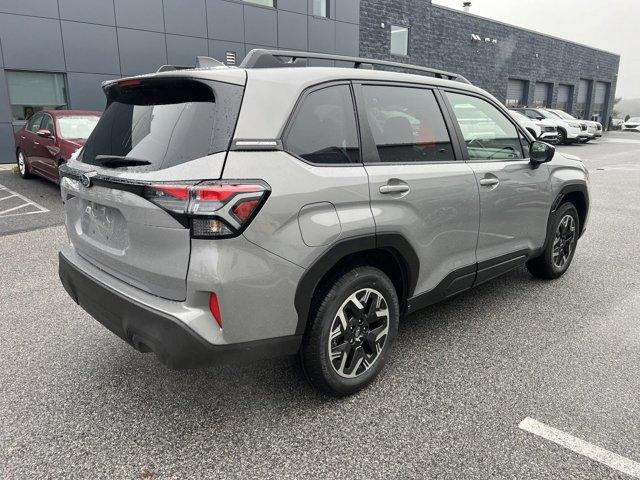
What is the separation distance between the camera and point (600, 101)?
1654 inches

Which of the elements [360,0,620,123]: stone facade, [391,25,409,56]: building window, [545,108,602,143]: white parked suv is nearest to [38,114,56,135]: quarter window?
[360,0,620,123]: stone facade

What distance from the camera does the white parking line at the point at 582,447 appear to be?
91.2 inches

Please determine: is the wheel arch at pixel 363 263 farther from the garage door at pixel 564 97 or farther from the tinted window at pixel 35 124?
the garage door at pixel 564 97

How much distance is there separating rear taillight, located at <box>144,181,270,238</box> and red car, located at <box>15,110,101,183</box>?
6894 mm

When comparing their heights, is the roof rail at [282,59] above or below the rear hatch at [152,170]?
above

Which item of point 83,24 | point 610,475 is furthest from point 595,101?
point 610,475

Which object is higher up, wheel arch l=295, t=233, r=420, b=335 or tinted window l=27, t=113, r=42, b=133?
tinted window l=27, t=113, r=42, b=133

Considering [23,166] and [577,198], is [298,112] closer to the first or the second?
[577,198]

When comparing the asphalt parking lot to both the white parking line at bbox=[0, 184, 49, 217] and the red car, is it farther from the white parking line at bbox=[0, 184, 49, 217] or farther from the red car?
the red car

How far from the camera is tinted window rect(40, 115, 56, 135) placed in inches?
361

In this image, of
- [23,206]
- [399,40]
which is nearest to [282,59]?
[23,206]

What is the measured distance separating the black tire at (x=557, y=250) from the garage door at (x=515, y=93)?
29.6 meters

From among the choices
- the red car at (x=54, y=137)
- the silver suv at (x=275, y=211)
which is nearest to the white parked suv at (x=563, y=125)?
the red car at (x=54, y=137)

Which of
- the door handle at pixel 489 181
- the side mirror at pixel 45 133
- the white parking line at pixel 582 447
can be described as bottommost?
the white parking line at pixel 582 447
